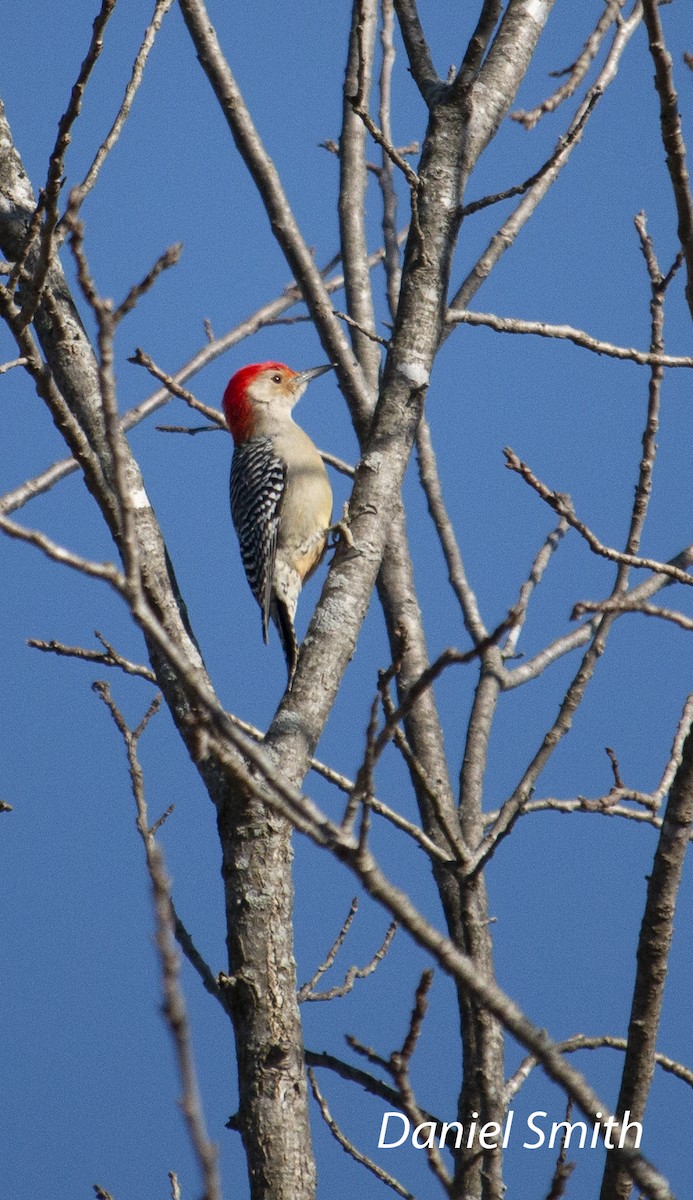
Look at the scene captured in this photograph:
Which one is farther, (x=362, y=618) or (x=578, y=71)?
(x=578, y=71)

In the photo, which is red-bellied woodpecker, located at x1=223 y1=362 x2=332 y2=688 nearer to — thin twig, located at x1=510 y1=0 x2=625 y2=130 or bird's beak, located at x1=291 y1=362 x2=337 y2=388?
bird's beak, located at x1=291 y1=362 x2=337 y2=388

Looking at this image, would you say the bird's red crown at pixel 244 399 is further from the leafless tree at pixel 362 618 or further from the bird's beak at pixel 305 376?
the leafless tree at pixel 362 618

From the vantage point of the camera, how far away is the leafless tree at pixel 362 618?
1.68 metres

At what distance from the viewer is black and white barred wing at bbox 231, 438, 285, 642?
21.2 ft

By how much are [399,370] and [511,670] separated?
4.85 feet

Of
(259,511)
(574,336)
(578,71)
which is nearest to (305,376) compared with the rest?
(259,511)

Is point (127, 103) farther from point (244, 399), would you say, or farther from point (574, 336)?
point (244, 399)

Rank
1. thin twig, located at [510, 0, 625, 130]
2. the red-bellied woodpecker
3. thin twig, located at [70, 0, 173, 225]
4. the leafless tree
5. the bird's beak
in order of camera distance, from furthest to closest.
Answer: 1. the bird's beak
2. the red-bellied woodpecker
3. thin twig, located at [510, 0, 625, 130]
4. thin twig, located at [70, 0, 173, 225]
5. the leafless tree

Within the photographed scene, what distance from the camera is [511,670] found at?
4.35 m

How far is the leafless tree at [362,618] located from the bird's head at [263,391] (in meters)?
2.34

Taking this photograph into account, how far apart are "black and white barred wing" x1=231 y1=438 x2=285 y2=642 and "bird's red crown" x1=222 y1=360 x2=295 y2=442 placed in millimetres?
197

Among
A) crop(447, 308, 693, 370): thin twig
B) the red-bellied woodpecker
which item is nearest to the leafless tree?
crop(447, 308, 693, 370): thin twig

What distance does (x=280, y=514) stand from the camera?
653cm

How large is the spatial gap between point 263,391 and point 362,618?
14.4 feet
